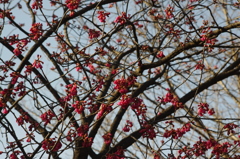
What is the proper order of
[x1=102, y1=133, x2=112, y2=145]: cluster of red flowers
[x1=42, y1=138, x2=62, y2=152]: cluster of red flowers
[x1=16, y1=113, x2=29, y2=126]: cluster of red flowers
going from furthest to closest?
[x1=102, y1=133, x2=112, y2=145]: cluster of red flowers → [x1=16, y1=113, x2=29, y2=126]: cluster of red flowers → [x1=42, y1=138, x2=62, y2=152]: cluster of red flowers

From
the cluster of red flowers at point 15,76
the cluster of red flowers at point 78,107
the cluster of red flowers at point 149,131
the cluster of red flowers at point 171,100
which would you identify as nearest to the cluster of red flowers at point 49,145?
the cluster of red flowers at point 78,107

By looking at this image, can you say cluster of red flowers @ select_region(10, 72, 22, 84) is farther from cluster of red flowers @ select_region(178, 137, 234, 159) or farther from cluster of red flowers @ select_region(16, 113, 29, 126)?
cluster of red flowers @ select_region(178, 137, 234, 159)

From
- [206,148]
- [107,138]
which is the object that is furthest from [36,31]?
[206,148]

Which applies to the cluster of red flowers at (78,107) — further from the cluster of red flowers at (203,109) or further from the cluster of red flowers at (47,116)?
the cluster of red flowers at (203,109)

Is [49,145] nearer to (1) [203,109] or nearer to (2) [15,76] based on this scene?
(2) [15,76]

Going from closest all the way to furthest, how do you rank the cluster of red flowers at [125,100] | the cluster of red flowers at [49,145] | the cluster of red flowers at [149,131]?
the cluster of red flowers at [125,100], the cluster of red flowers at [49,145], the cluster of red flowers at [149,131]

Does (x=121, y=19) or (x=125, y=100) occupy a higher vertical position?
(x=121, y=19)

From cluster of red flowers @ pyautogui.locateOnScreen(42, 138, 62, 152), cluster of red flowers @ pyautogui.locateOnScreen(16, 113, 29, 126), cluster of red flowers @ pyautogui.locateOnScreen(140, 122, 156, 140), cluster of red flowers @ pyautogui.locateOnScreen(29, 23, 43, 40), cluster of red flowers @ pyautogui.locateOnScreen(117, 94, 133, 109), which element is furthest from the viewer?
cluster of red flowers @ pyautogui.locateOnScreen(140, 122, 156, 140)

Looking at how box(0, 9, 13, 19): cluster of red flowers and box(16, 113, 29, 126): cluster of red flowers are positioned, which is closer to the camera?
box(16, 113, 29, 126): cluster of red flowers

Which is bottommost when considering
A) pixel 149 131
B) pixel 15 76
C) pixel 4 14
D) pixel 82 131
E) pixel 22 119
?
pixel 149 131

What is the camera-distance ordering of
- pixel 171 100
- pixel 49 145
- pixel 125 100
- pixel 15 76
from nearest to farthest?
1. pixel 125 100
2. pixel 49 145
3. pixel 15 76
4. pixel 171 100

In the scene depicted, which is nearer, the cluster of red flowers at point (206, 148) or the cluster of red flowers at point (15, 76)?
the cluster of red flowers at point (15, 76)

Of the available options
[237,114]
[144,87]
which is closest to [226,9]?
[237,114]

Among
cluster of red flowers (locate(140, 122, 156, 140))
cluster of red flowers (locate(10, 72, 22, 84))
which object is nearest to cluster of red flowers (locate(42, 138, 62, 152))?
cluster of red flowers (locate(10, 72, 22, 84))
